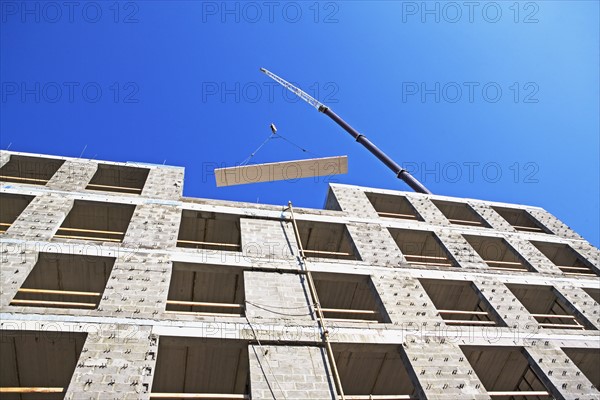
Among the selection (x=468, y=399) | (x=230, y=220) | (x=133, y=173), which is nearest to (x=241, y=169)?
(x=230, y=220)

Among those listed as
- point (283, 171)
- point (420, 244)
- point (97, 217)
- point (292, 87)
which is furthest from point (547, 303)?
point (292, 87)

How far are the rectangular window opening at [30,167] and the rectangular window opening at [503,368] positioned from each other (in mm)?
16376

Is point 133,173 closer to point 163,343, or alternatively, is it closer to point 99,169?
point 99,169

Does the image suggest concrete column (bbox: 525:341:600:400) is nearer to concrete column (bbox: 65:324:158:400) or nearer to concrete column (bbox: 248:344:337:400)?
concrete column (bbox: 248:344:337:400)

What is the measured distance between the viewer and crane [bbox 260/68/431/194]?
31375 millimetres

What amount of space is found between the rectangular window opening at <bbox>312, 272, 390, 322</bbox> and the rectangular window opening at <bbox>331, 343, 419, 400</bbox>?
1.48 meters

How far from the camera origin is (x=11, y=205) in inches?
593

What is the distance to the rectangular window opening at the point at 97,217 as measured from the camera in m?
15.2

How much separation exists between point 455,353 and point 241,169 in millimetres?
10032

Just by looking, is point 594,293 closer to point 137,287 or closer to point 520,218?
point 520,218

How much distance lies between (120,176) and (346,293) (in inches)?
414

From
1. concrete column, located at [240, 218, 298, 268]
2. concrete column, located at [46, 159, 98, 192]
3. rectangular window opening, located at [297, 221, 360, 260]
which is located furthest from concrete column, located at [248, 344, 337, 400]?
concrete column, located at [46, 159, 98, 192]

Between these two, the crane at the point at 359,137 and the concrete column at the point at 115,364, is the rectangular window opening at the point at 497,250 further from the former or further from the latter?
the concrete column at the point at 115,364

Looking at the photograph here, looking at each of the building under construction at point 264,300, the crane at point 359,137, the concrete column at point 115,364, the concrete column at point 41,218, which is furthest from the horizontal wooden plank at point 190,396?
the crane at point 359,137
